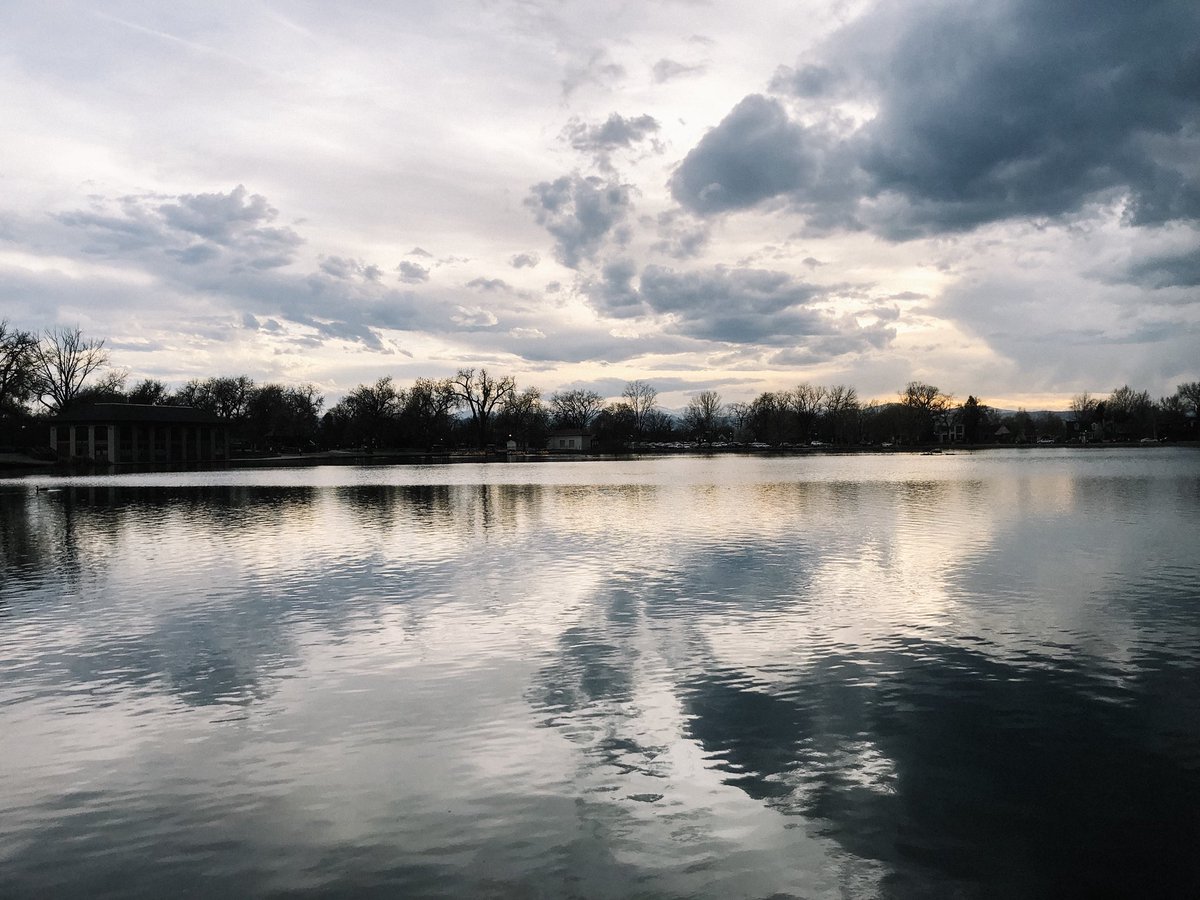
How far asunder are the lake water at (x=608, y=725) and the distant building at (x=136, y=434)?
92.2m

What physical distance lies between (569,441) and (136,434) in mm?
84055

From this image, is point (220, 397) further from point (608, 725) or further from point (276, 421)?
point (608, 725)

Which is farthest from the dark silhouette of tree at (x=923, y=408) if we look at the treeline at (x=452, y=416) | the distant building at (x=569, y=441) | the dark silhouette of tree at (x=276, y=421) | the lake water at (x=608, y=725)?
the lake water at (x=608, y=725)

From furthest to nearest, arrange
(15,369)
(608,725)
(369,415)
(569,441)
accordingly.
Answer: (569,441)
(369,415)
(15,369)
(608,725)

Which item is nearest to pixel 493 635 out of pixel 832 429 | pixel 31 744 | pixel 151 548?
pixel 31 744

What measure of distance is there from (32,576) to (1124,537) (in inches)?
1069

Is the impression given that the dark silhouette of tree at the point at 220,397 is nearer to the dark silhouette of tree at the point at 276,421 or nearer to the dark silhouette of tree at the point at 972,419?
the dark silhouette of tree at the point at 276,421

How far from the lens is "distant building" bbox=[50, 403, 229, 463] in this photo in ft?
330

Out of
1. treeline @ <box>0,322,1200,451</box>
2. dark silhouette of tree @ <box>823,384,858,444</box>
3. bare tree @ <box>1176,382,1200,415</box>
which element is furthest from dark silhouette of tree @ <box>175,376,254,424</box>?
bare tree @ <box>1176,382,1200,415</box>

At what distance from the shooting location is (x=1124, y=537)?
2233cm

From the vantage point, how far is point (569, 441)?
170m

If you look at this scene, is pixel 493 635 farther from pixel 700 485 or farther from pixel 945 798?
Answer: pixel 700 485

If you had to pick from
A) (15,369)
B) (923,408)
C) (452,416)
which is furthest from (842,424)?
(15,369)

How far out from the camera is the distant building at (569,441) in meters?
169
